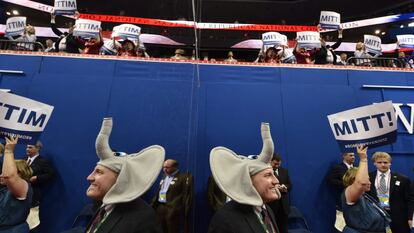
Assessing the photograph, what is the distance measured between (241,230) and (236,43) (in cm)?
985

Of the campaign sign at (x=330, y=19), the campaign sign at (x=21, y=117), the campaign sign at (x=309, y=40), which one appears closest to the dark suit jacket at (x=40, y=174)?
the campaign sign at (x=21, y=117)

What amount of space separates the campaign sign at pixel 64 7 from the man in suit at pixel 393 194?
4.44 m

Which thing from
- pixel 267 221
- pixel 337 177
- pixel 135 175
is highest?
pixel 135 175

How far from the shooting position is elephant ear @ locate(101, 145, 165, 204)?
104cm

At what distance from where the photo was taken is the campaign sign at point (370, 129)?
2.36 meters

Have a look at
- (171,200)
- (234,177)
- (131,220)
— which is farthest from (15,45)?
(234,177)

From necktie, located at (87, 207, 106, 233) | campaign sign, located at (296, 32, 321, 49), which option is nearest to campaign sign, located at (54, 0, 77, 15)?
campaign sign, located at (296, 32, 321, 49)

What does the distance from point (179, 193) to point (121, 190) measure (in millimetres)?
954

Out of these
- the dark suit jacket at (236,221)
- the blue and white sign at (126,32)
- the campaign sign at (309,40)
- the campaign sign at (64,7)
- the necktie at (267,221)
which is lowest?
the necktie at (267,221)

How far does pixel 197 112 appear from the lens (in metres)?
3.44

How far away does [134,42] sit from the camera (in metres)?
4.20

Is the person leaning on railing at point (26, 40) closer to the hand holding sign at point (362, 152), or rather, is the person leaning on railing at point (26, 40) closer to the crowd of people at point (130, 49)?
the crowd of people at point (130, 49)

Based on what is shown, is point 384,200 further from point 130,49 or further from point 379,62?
point 130,49

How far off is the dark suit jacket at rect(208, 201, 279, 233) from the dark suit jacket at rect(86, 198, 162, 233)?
23 cm
